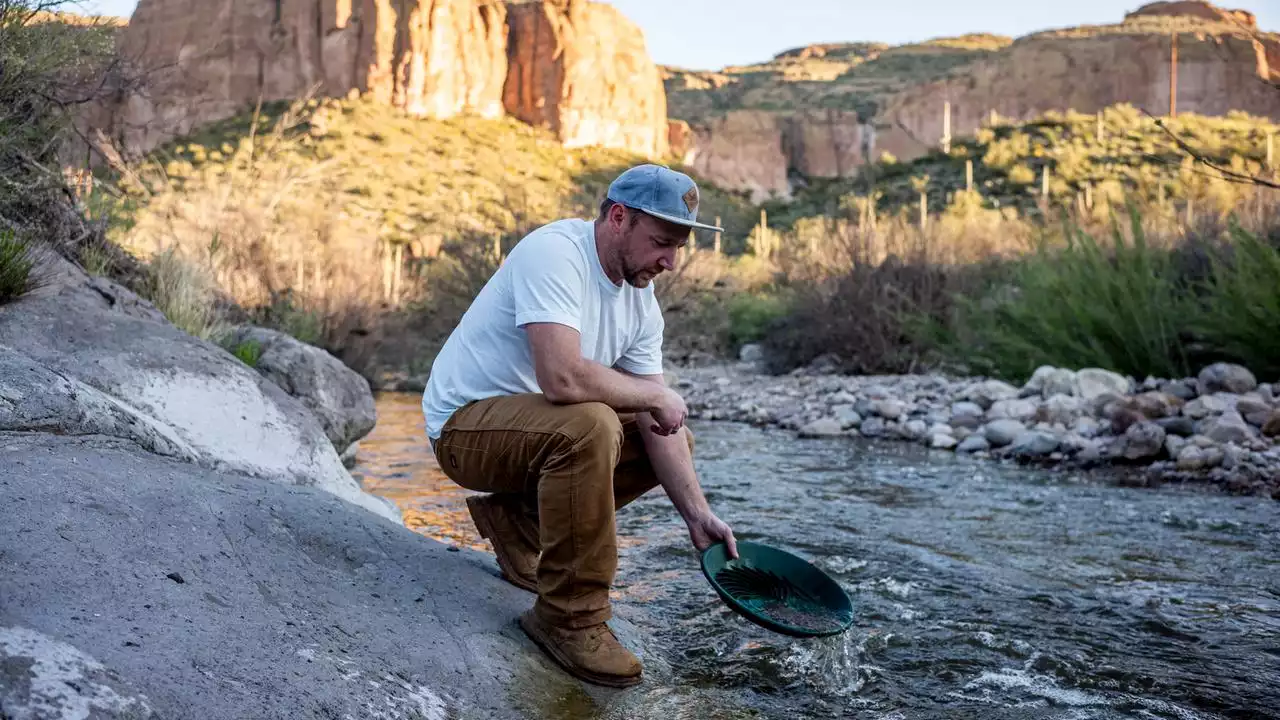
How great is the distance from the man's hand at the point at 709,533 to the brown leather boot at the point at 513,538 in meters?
0.55

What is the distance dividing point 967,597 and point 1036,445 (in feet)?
14.8

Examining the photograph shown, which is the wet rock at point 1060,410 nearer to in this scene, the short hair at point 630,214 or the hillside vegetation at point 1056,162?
the short hair at point 630,214

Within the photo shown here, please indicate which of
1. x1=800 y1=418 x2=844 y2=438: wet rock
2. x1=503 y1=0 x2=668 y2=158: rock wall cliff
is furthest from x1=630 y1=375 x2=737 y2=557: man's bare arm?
x1=503 y1=0 x2=668 y2=158: rock wall cliff

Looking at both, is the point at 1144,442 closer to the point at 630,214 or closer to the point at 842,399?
the point at 842,399

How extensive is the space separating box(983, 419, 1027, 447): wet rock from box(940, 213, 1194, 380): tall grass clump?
1.72m

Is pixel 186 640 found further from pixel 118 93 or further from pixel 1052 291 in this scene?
pixel 1052 291

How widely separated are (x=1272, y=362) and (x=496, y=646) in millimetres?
8412

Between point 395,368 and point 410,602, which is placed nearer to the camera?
point 410,602

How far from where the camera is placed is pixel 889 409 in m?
10.7

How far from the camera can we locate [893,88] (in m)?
76.8

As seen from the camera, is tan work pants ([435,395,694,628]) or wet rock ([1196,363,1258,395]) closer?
tan work pants ([435,395,694,628])

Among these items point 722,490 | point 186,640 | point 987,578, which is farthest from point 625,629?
point 722,490

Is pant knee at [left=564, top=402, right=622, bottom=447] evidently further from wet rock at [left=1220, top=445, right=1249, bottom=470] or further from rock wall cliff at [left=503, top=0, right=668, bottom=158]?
rock wall cliff at [left=503, top=0, right=668, bottom=158]

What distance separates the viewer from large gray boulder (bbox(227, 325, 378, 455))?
712cm
